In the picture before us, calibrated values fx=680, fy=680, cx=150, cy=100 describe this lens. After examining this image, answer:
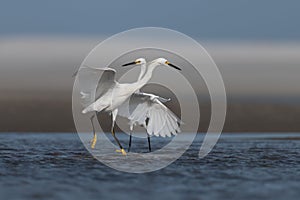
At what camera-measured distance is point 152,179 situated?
74.7ft

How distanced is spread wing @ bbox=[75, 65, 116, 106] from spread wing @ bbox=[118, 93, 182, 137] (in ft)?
7.35

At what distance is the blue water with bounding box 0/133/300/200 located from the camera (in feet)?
64.4

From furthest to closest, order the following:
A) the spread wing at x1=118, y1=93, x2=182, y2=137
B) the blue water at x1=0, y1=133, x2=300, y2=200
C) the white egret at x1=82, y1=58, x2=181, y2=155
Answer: the spread wing at x1=118, y1=93, x2=182, y2=137, the white egret at x1=82, y1=58, x2=181, y2=155, the blue water at x1=0, y1=133, x2=300, y2=200

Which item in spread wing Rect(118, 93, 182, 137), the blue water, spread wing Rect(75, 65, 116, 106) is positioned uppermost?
spread wing Rect(75, 65, 116, 106)

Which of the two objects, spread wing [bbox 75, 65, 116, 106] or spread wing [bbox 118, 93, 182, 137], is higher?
spread wing [bbox 75, 65, 116, 106]

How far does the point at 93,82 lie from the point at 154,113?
4586 millimetres

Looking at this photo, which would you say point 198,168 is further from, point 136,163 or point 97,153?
point 97,153

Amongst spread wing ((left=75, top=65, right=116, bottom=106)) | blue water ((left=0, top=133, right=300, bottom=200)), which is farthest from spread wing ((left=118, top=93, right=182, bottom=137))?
spread wing ((left=75, top=65, right=116, bottom=106))

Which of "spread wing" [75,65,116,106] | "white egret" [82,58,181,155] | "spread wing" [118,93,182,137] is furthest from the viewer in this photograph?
"spread wing" [118,93,182,137]

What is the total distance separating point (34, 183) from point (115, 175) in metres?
3.32

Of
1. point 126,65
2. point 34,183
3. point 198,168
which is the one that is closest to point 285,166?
point 198,168

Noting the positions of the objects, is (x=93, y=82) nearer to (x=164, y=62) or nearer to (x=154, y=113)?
(x=164, y=62)

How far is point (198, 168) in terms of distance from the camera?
26.2 meters

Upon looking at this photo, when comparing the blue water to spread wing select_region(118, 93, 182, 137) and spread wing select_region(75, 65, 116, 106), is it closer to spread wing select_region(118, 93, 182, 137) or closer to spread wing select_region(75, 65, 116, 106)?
spread wing select_region(118, 93, 182, 137)
